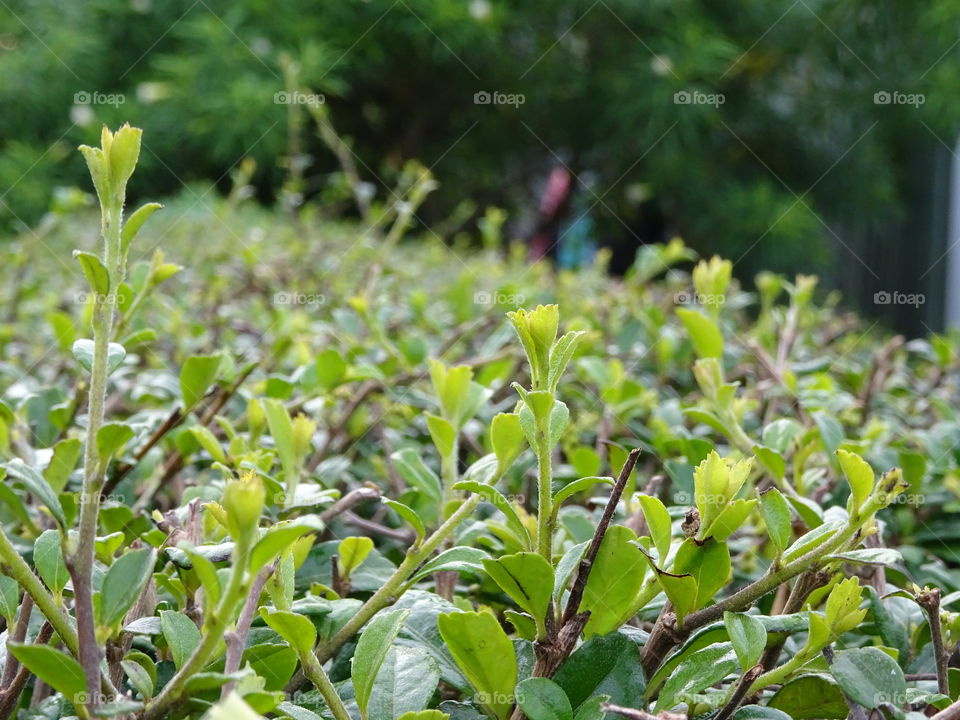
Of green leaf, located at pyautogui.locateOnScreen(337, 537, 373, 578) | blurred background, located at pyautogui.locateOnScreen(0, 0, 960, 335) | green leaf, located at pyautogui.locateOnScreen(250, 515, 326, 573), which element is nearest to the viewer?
green leaf, located at pyautogui.locateOnScreen(250, 515, 326, 573)

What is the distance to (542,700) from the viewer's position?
46cm

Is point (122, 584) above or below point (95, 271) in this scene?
below

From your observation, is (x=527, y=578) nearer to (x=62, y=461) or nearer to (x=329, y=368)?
(x=62, y=461)

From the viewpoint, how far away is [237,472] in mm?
672

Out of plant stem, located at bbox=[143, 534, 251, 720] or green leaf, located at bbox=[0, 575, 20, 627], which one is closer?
plant stem, located at bbox=[143, 534, 251, 720]

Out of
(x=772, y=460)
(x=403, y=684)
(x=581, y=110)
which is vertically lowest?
(x=403, y=684)

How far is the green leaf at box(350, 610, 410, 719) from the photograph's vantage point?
18.2 inches

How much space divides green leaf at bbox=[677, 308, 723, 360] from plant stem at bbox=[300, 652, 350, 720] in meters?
0.57

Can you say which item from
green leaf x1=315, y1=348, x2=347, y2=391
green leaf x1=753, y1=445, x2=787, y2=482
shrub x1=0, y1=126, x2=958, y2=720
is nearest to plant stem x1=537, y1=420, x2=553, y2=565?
shrub x1=0, y1=126, x2=958, y2=720

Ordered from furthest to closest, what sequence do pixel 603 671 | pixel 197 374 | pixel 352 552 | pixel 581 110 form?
pixel 581 110 → pixel 197 374 → pixel 352 552 → pixel 603 671

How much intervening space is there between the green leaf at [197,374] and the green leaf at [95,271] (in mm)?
259

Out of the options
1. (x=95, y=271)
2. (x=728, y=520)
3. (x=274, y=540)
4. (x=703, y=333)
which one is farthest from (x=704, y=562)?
(x=703, y=333)

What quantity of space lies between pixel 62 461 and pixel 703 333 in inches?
22.7

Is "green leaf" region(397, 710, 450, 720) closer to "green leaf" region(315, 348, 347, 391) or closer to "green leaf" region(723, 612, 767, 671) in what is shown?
"green leaf" region(723, 612, 767, 671)
